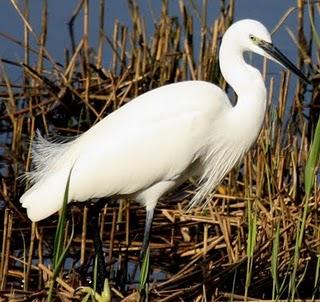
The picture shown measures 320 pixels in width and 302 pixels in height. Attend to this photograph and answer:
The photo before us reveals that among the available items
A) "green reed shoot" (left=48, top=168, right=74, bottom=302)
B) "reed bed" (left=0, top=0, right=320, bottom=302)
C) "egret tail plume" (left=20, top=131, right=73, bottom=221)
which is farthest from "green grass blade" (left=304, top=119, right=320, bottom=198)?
"egret tail plume" (left=20, top=131, right=73, bottom=221)

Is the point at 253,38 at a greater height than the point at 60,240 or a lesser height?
greater

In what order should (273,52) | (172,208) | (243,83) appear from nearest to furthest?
(273,52)
(243,83)
(172,208)

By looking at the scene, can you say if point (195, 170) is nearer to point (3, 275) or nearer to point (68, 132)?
point (3, 275)

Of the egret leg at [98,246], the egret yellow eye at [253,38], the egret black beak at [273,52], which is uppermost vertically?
the egret yellow eye at [253,38]

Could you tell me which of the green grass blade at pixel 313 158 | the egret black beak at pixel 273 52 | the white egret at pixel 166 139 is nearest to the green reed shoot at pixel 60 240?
the green grass blade at pixel 313 158

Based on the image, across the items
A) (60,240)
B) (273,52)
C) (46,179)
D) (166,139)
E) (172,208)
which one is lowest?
(172,208)

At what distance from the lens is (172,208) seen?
5203mm

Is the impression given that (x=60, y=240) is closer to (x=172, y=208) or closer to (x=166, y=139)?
(x=166, y=139)

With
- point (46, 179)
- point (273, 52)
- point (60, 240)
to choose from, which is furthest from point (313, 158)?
point (46, 179)

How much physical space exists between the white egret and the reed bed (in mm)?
158

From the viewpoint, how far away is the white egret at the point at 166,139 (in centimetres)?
422

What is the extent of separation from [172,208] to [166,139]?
0.96 metres

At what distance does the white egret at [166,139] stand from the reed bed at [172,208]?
0.16m

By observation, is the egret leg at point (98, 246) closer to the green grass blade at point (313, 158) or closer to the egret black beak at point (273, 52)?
the egret black beak at point (273, 52)
